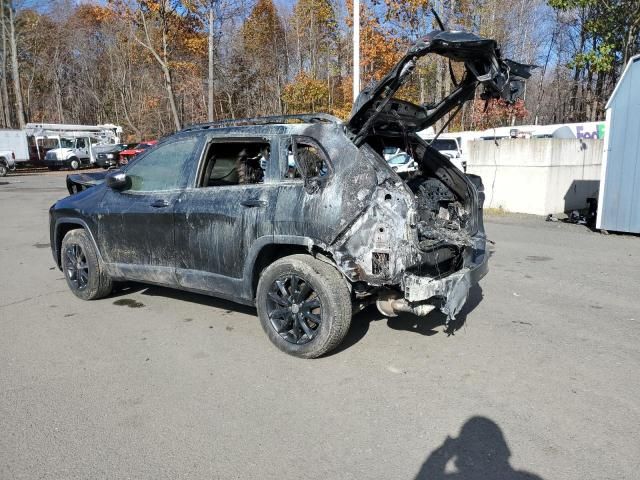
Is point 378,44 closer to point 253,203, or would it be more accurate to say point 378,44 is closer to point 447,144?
point 447,144

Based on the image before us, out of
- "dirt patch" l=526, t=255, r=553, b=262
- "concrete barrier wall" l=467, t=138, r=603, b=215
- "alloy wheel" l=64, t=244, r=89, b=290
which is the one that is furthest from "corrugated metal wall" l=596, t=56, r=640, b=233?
"alloy wheel" l=64, t=244, r=89, b=290

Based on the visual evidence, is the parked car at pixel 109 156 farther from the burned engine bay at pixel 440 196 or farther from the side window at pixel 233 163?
the burned engine bay at pixel 440 196

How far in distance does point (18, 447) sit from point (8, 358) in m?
1.49

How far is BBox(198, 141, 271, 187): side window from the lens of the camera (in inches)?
186

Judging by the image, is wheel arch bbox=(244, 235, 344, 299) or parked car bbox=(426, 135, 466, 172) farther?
parked car bbox=(426, 135, 466, 172)

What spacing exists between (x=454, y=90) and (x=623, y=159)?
6.90 meters

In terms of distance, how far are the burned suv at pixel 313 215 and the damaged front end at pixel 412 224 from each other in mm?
11

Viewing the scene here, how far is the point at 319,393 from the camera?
3.49 meters

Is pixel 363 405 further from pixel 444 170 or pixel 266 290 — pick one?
pixel 444 170

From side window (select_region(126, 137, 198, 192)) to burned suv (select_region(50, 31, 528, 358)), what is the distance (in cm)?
1

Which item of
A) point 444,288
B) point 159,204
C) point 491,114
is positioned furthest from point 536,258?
point 491,114

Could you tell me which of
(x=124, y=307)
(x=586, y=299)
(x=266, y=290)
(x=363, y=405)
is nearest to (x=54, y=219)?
(x=124, y=307)

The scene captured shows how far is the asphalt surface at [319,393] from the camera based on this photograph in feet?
9.05

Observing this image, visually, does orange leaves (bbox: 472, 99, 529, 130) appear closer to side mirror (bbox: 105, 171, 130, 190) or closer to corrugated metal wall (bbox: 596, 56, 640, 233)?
corrugated metal wall (bbox: 596, 56, 640, 233)
